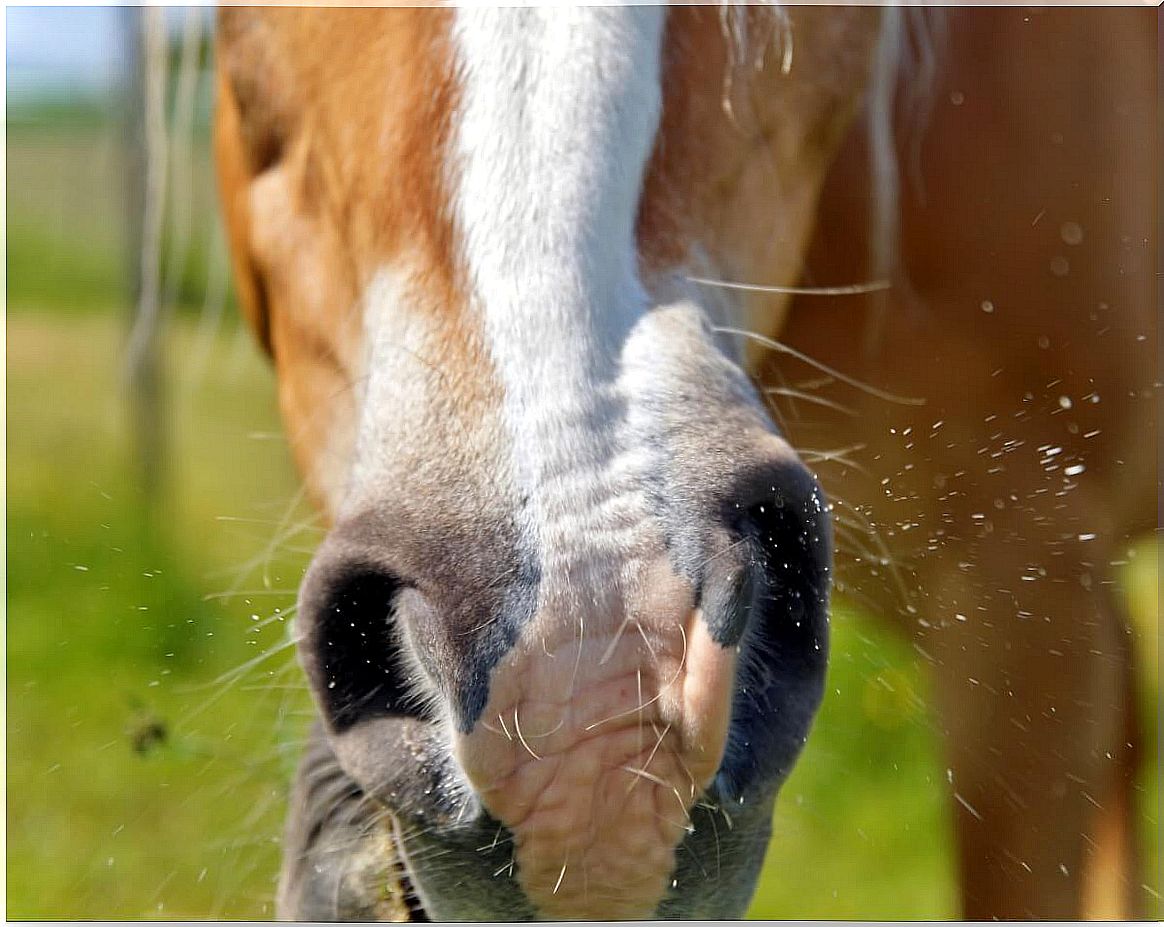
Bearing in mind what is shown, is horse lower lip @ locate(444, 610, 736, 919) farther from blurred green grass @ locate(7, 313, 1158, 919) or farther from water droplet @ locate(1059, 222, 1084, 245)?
water droplet @ locate(1059, 222, 1084, 245)

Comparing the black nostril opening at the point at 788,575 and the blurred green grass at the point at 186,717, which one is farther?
the blurred green grass at the point at 186,717

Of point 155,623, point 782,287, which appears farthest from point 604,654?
point 155,623

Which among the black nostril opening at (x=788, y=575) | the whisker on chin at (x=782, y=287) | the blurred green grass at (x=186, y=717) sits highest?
the whisker on chin at (x=782, y=287)

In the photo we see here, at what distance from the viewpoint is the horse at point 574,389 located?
1.93 feet

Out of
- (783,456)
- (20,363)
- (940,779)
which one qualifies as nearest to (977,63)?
(783,456)

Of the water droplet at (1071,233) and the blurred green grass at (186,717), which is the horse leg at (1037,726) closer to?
the blurred green grass at (186,717)

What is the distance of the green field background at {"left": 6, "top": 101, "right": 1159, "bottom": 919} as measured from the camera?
0.97m

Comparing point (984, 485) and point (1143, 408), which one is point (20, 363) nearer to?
point (984, 485)

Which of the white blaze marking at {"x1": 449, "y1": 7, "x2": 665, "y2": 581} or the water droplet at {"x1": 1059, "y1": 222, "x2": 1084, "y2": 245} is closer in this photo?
the white blaze marking at {"x1": 449, "y1": 7, "x2": 665, "y2": 581}

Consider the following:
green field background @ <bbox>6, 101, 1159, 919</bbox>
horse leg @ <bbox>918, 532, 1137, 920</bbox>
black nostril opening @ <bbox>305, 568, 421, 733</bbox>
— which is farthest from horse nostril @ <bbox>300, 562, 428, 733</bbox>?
horse leg @ <bbox>918, 532, 1137, 920</bbox>

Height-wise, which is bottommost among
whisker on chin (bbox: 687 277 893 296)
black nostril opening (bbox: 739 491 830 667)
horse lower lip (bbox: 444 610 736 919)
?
horse lower lip (bbox: 444 610 736 919)

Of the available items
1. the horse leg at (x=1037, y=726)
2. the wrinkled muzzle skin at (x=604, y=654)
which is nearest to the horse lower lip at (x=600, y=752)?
the wrinkled muzzle skin at (x=604, y=654)

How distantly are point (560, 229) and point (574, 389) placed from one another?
0.26ft

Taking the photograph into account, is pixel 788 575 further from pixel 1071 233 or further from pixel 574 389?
pixel 1071 233
